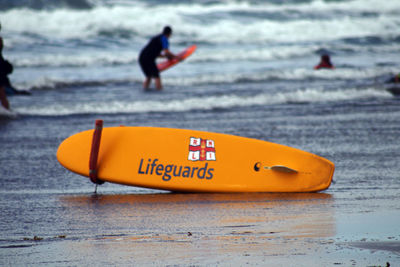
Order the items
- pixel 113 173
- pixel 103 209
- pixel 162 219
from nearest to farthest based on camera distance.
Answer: pixel 162 219 < pixel 103 209 < pixel 113 173

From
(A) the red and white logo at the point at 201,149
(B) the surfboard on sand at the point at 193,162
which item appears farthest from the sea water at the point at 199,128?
(A) the red and white logo at the point at 201,149

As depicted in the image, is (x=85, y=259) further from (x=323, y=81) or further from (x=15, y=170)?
(x=323, y=81)

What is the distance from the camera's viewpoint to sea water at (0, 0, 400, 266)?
3348mm

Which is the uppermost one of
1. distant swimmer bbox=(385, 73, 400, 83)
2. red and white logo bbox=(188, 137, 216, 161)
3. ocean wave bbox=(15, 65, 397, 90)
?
distant swimmer bbox=(385, 73, 400, 83)

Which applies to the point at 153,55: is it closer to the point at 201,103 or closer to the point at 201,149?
the point at 201,103

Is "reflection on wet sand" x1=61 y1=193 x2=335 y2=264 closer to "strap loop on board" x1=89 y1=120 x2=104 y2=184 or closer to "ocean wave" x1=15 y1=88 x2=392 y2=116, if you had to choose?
"strap loop on board" x1=89 y1=120 x2=104 y2=184

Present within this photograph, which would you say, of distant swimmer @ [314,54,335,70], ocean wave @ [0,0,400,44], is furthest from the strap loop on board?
ocean wave @ [0,0,400,44]

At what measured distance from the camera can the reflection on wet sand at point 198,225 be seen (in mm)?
3162

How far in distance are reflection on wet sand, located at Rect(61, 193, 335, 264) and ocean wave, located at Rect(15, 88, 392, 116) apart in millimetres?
5081

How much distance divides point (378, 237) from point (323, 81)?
9.97 metres

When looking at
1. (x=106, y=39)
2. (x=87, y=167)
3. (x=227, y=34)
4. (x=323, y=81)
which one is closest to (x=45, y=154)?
(x=87, y=167)

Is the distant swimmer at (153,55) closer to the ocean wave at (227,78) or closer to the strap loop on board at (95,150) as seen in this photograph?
the ocean wave at (227,78)

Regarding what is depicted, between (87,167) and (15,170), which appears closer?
(87,167)

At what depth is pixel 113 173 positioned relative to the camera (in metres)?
4.76
